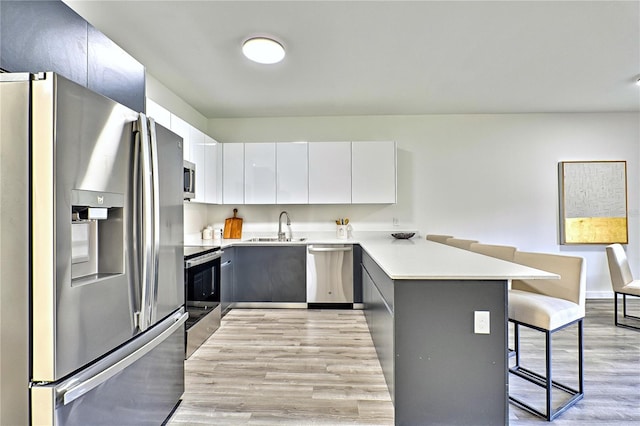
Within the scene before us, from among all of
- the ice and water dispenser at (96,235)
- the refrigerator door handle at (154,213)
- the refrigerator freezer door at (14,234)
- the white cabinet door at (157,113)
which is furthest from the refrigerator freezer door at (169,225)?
the white cabinet door at (157,113)

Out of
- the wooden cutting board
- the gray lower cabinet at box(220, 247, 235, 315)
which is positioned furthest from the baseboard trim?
the wooden cutting board

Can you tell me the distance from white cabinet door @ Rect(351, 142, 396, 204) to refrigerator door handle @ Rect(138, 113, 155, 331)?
3.10 meters

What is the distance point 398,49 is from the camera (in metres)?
2.72

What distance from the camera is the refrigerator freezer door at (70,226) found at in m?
1.02

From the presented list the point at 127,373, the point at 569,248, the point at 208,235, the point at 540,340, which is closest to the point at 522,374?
the point at 540,340

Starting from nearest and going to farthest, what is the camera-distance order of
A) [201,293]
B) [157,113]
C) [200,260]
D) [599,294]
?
[157,113] → [200,260] → [201,293] → [599,294]

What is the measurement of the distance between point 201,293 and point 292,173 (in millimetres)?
1989

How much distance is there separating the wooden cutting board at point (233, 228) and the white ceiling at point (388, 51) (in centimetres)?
156

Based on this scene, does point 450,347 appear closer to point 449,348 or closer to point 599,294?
point 449,348

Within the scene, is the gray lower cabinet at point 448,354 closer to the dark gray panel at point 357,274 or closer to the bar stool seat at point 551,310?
the bar stool seat at point 551,310

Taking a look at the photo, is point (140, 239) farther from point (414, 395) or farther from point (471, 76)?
point (471, 76)

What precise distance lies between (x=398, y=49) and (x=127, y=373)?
2.94 meters

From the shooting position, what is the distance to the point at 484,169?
180 inches

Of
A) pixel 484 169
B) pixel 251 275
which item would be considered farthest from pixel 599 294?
pixel 251 275
